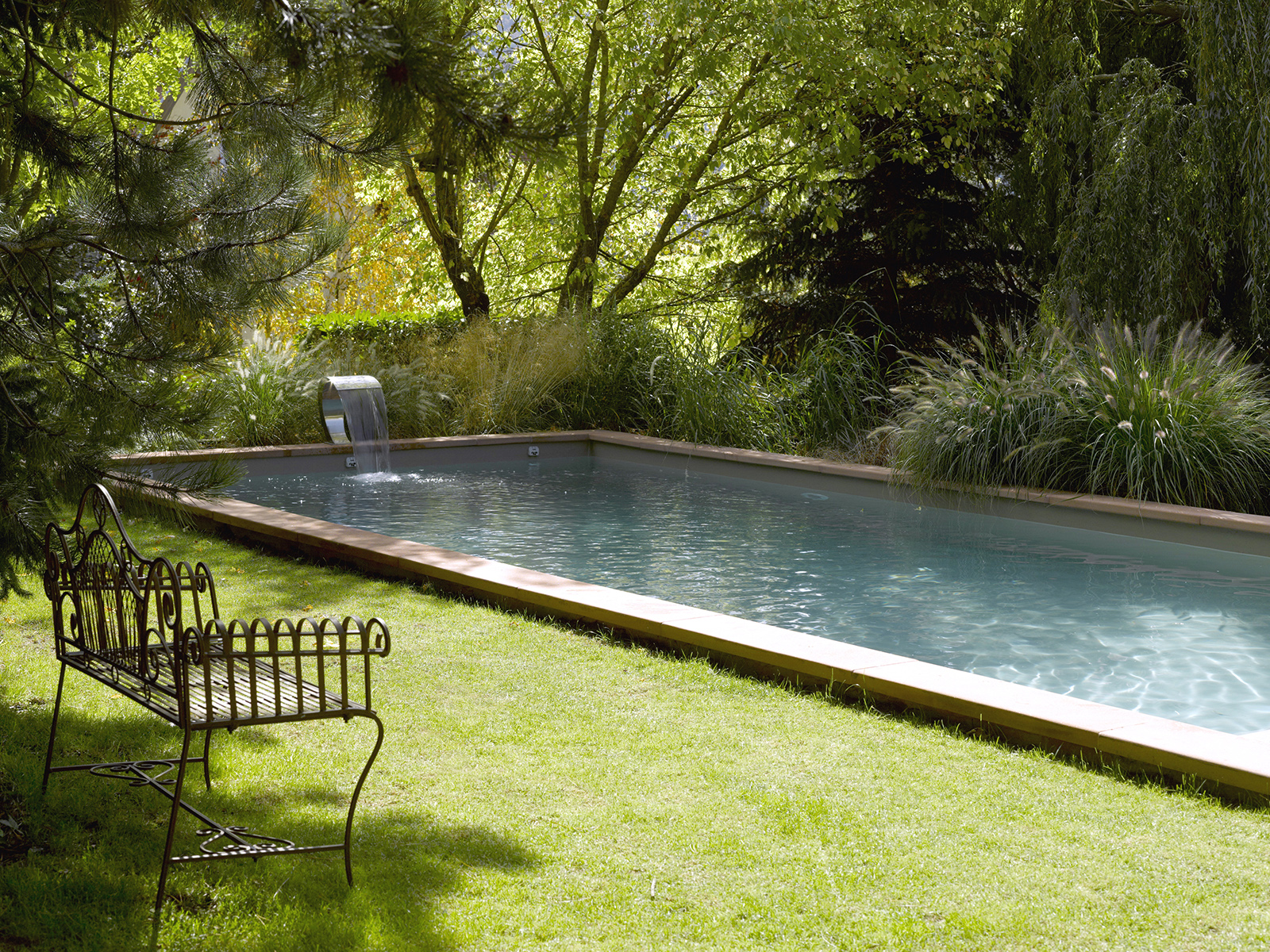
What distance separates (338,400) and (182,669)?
8821mm

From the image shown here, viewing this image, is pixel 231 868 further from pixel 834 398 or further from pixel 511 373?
pixel 511 373

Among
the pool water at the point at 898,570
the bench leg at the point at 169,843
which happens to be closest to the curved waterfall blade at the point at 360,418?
the pool water at the point at 898,570

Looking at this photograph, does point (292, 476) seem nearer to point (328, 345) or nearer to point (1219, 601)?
point (328, 345)

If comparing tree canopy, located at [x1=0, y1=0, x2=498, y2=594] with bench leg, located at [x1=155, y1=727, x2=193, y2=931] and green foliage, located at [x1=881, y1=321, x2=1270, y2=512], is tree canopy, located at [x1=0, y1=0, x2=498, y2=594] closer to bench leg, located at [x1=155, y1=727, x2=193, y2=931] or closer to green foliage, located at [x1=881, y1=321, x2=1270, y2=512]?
bench leg, located at [x1=155, y1=727, x2=193, y2=931]

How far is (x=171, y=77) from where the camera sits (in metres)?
13.8

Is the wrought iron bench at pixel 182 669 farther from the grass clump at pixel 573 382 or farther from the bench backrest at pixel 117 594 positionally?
the grass clump at pixel 573 382

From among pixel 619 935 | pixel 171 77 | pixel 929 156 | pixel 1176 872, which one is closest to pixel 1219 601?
pixel 1176 872

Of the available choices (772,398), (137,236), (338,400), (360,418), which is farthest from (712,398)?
(137,236)

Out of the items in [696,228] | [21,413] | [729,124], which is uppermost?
[729,124]

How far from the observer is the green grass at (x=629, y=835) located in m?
2.54

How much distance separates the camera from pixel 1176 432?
7852mm

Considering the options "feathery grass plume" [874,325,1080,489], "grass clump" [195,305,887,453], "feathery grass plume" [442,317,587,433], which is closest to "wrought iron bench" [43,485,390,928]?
"feathery grass plume" [874,325,1080,489]

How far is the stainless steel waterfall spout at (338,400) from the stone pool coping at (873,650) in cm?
337

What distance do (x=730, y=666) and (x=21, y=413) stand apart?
100 inches
